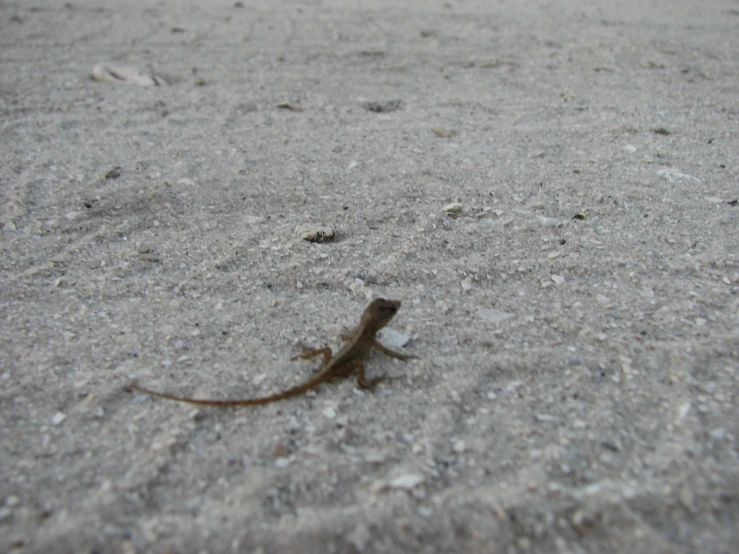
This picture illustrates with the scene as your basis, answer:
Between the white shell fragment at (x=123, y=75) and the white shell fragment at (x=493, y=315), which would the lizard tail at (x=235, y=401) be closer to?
the white shell fragment at (x=493, y=315)

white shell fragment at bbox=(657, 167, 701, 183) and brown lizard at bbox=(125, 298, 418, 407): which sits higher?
white shell fragment at bbox=(657, 167, 701, 183)

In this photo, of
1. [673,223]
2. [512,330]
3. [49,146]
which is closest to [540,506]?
[512,330]

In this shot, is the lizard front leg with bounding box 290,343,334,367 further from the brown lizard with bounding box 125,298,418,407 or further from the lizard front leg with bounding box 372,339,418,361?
the lizard front leg with bounding box 372,339,418,361

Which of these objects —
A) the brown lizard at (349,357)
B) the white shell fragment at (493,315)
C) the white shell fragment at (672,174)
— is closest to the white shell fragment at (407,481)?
the brown lizard at (349,357)

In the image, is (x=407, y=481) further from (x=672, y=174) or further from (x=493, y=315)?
(x=672, y=174)

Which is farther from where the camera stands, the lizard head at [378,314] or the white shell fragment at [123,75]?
the white shell fragment at [123,75]

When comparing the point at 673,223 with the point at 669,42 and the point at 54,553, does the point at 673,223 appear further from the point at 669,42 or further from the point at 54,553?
the point at 669,42

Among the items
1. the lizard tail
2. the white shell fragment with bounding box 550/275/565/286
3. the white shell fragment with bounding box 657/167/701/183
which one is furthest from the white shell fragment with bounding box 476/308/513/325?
the white shell fragment with bounding box 657/167/701/183
